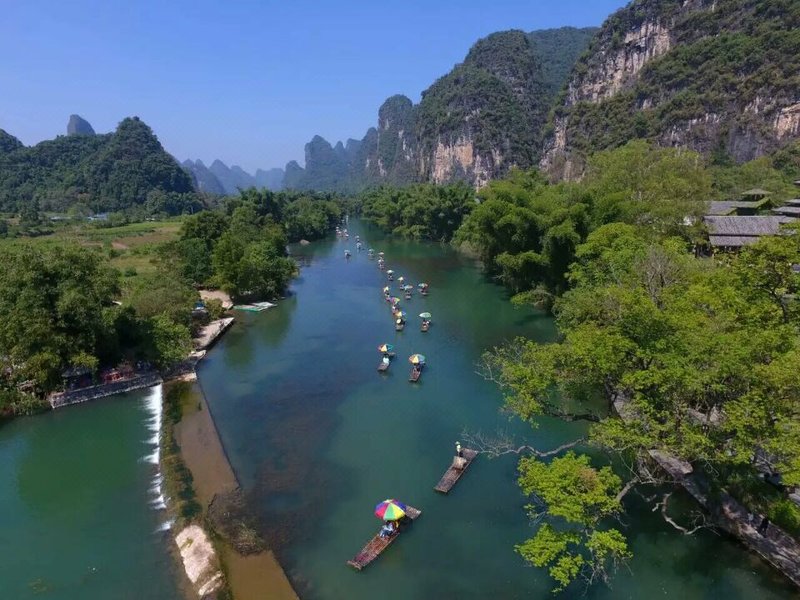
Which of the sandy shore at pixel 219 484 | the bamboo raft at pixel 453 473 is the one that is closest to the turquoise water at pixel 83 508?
the sandy shore at pixel 219 484

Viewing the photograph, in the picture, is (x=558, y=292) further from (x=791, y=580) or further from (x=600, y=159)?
(x=791, y=580)

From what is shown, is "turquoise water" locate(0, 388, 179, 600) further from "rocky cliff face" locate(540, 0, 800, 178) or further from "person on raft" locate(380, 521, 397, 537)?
"rocky cliff face" locate(540, 0, 800, 178)

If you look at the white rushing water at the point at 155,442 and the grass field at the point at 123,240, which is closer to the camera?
the white rushing water at the point at 155,442

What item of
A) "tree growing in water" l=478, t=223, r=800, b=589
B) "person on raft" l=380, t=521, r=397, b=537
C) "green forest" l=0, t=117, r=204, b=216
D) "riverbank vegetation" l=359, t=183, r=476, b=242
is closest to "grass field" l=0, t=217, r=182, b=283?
"green forest" l=0, t=117, r=204, b=216

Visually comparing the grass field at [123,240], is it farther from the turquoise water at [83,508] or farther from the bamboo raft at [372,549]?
the bamboo raft at [372,549]

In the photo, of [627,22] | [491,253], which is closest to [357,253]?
[491,253]

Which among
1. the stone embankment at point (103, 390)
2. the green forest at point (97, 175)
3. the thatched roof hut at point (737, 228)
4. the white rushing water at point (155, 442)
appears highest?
the green forest at point (97, 175)

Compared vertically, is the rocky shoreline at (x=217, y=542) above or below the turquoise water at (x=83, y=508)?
below
